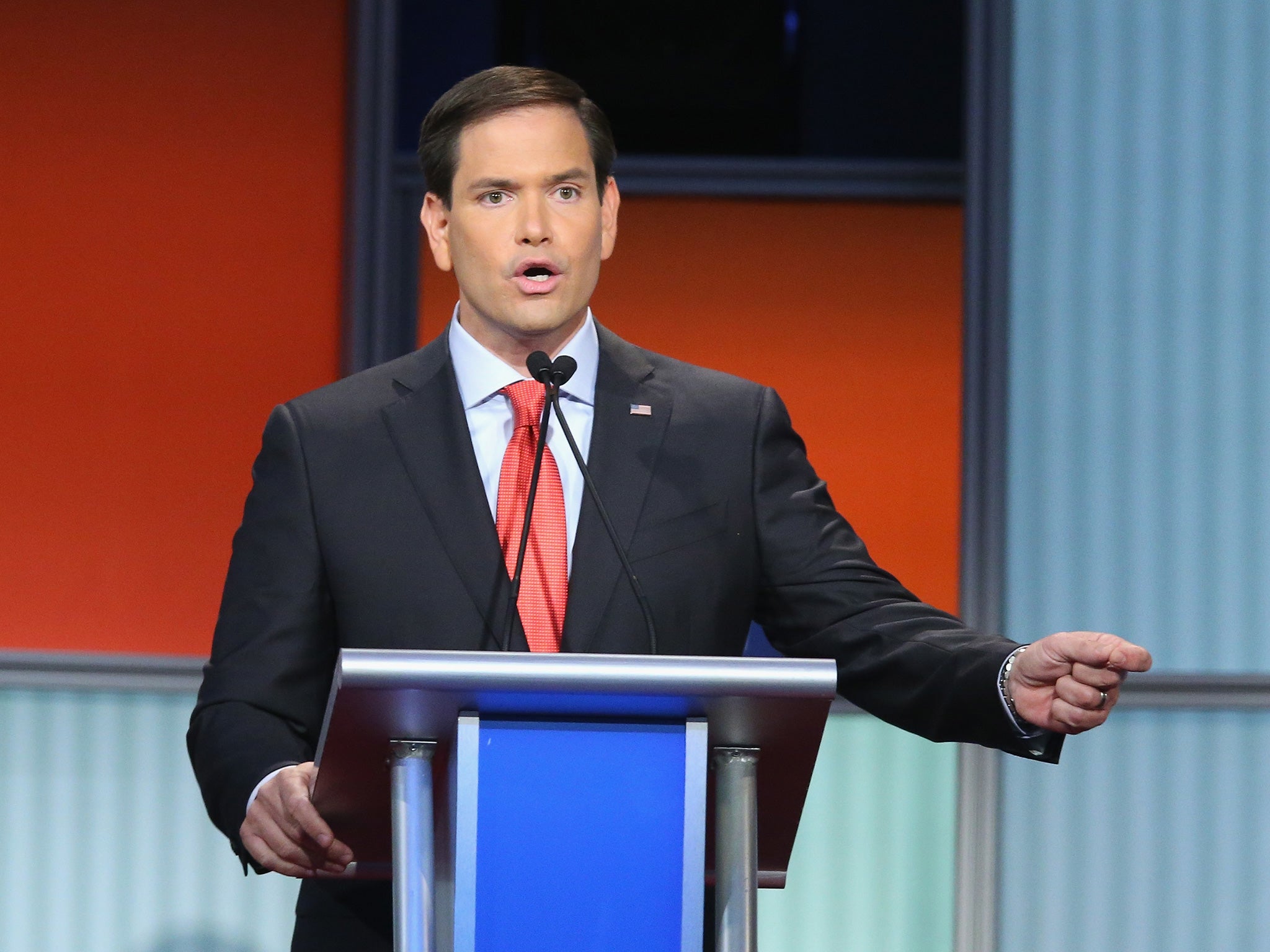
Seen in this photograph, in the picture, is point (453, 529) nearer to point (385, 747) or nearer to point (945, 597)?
point (385, 747)

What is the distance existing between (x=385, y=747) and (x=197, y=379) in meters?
2.00

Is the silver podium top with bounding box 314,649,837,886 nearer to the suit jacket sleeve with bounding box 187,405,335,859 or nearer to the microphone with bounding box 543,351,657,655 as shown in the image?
the microphone with bounding box 543,351,657,655

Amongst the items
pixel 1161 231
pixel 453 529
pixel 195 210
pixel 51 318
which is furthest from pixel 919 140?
pixel 453 529

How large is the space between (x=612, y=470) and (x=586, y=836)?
63cm

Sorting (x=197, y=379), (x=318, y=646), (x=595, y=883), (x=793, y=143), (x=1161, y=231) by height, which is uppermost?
(x=793, y=143)

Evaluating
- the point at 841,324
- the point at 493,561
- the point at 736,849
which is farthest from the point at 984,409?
the point at 736,849

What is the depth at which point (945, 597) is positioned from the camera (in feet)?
10.2

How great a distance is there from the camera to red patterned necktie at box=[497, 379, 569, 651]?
1.62m

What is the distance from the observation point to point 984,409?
2.83 metres

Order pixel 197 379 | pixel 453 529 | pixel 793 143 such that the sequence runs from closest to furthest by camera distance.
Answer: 1. pixel 453 529
2. pixel 197 379
3. pixel 793 143

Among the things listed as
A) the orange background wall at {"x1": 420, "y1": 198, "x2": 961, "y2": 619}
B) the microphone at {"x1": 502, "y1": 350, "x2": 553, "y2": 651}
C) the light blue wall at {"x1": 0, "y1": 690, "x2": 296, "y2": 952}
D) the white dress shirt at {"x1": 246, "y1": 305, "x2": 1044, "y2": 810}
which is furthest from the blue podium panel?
the orange background wall at {"x1": 420, "y1": 198, "x2": 961, "y2": 619}

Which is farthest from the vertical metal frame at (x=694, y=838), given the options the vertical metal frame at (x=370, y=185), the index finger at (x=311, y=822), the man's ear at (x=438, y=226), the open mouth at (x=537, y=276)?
the vertical metal frame at (x=370, y=185)

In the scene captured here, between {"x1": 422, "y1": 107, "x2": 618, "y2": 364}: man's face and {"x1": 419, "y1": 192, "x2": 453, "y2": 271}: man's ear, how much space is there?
0.18ft

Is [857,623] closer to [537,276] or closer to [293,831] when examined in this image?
[537,276]
